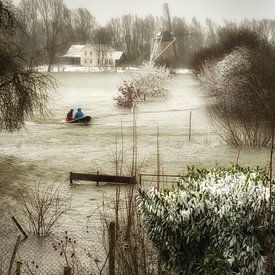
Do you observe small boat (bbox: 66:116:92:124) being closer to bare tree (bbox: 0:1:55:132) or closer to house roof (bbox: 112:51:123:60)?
bare tree (bbox: 0:1:55:132)

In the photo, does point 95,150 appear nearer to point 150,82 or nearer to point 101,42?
point 150,82

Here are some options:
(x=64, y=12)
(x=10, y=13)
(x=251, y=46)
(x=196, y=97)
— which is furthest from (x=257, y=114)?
(x=64, y=12)

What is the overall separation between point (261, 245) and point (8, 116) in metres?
14.7

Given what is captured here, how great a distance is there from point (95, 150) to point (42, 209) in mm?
10444

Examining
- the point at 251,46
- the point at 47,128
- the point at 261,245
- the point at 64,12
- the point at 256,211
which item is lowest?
the point at 47,128

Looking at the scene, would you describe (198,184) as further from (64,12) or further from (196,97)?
(64,12)

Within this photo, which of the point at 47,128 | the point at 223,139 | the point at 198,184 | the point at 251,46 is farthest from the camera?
the point at 251,46

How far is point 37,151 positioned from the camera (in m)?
23.4

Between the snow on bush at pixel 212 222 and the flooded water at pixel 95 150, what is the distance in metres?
4.76

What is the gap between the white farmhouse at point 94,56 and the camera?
4230 inches

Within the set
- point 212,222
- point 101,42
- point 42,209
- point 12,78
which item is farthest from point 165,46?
point 212,222

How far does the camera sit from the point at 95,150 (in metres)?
23.8

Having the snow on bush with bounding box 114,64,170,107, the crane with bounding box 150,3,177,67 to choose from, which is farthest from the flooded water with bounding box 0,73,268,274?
the crane with bounding box 150,3,177,67

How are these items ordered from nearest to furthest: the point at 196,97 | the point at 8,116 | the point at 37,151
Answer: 1. the point at 8,116
2. the point at 37,151
3. the point at 196,97
